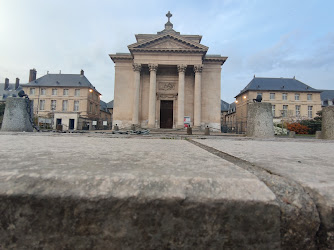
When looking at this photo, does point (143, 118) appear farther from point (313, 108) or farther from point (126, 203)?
point (313, 108)

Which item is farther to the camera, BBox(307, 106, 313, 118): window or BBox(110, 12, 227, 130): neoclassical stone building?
BBox(307, 106, 313, 118): window

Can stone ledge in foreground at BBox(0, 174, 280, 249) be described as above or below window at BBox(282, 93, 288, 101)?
below

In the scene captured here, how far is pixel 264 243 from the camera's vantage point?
0.42 metres

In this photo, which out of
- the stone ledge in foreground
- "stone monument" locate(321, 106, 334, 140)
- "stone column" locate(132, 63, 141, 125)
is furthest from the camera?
"stone column" locate(132, 63, 141, 125)

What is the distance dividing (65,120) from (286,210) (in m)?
35.6

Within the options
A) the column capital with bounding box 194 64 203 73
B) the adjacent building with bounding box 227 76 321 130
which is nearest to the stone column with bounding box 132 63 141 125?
the column capital with bounding box 194 64 203 73

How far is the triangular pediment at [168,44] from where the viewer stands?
22.2 meters

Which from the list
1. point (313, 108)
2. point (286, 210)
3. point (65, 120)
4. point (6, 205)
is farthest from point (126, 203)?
point (313, 108)

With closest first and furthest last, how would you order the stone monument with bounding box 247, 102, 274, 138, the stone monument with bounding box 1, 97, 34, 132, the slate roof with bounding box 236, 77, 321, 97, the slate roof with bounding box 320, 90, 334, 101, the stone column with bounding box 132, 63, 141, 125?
the stone monument with bounding box 247, 102, 274, 138, the stone monument with bounding box 1, 97, 34, 132, the stone column with bounding box 132, 63, 141, 125, the slate roof with bounding box 236, 77, 321, 97, the slate roof with bounding box 320, 90, 334, 101

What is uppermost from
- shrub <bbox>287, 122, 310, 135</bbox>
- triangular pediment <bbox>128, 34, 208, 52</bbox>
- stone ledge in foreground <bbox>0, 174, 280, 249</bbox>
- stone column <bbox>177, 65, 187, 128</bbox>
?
triangular pediment <bbox>128, 34, 208, 52</bbox>

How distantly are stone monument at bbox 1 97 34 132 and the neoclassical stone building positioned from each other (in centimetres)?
1461

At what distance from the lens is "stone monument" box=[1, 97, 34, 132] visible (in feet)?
23.5

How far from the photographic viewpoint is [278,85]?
128ft

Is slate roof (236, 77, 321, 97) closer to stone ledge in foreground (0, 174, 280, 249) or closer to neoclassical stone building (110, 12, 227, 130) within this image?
neoclassical stone building (110, 12, 227, 130)
